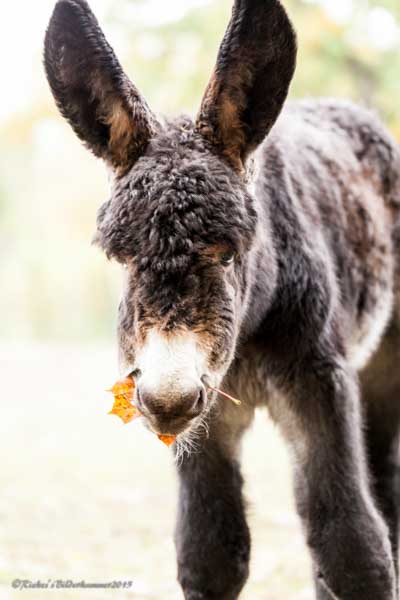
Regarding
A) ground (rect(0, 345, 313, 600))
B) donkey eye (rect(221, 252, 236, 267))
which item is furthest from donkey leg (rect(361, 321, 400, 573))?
donkey eye (rect(221, 252, 236, 267))

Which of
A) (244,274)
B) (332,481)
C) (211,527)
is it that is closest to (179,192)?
(244,274)

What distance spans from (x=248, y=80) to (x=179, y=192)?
685 mm

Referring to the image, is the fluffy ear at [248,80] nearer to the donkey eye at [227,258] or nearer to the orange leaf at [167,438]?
the donkey eye at [227,258]

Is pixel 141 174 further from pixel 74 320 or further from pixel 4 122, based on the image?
pixel 74 320

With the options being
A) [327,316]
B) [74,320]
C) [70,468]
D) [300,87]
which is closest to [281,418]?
[327,316]

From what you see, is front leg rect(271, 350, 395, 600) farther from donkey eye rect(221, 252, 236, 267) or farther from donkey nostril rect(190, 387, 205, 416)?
donkey nostril rect(190, 387, 205, 416)

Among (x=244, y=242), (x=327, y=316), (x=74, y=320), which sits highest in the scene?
(x=244, y=242)

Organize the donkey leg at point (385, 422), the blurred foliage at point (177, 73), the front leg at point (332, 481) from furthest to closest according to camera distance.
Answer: the blurred foliage at point (177, 73), the donkey leg at point (385, 422), the front leg at point (332, 481)

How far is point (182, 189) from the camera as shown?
327 cm

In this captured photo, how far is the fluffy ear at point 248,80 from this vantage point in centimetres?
355

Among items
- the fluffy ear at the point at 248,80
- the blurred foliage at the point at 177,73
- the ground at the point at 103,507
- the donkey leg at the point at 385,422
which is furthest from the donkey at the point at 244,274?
the blurred foliage at the point at 177,73

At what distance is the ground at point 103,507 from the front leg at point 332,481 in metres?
0.47

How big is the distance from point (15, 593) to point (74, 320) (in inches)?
871

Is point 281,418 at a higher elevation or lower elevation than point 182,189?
lower
